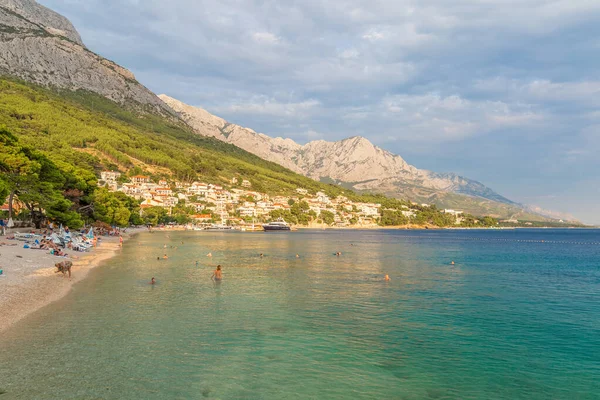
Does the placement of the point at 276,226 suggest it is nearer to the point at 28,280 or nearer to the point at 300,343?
the point at 28,280

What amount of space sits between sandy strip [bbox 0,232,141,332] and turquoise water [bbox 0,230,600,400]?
52.4 inches

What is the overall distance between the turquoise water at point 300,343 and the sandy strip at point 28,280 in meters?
1.33

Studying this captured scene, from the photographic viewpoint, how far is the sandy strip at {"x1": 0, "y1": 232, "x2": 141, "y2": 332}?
2246 cm

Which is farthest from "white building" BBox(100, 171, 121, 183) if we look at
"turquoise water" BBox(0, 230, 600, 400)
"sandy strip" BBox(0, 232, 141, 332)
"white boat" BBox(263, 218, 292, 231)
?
"turquoise water" BBox(0, 230, 600, 400)

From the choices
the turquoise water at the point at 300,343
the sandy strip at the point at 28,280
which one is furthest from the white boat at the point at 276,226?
the turquoise water at the point at 300,343

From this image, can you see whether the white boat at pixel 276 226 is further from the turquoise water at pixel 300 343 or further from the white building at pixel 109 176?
the turquoise water at pixel 300 343

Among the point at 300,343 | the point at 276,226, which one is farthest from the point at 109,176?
the point at 300,343

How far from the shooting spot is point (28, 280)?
1136 inches

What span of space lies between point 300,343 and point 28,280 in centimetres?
2247

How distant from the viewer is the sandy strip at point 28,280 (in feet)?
73.7

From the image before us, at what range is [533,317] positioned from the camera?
2628 centimetres

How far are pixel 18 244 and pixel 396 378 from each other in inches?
1892

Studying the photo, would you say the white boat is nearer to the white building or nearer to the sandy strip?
the white building

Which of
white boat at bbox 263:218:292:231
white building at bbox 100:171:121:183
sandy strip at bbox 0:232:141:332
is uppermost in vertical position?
white building at bbox 100:171:121:183
